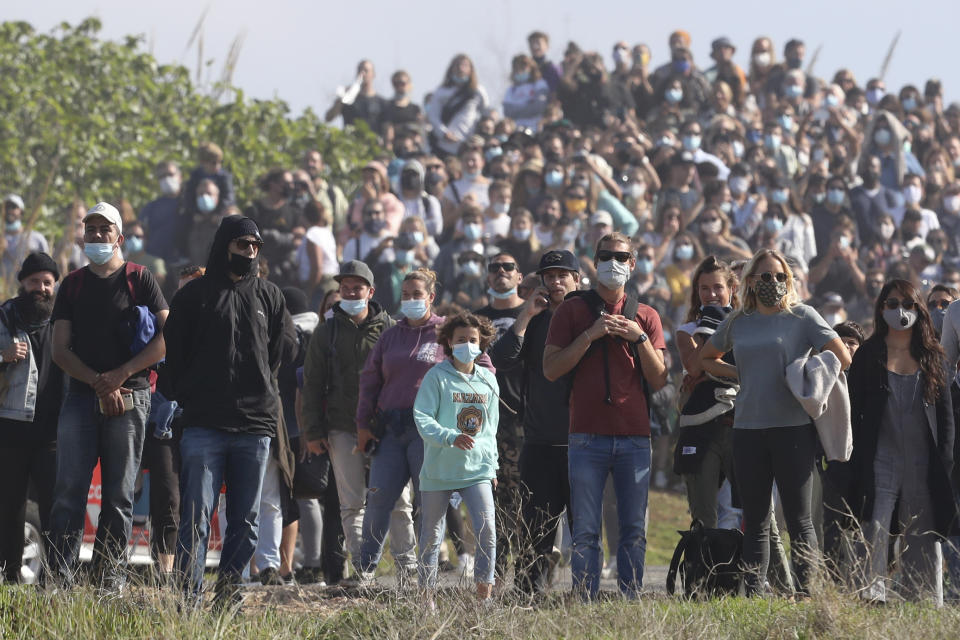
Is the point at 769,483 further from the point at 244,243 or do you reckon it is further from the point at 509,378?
the point at 244,243

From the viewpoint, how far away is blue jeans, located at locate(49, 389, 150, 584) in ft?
26.7

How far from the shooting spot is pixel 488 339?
8969 millimetres

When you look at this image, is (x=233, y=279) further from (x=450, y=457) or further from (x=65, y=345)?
(x=450, y=457)

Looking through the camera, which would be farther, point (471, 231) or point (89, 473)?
point (471, 231)

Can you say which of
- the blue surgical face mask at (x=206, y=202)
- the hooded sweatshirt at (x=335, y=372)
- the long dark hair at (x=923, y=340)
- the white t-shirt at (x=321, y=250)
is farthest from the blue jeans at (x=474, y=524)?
the blue surgical face mask at (x=206, y=202)

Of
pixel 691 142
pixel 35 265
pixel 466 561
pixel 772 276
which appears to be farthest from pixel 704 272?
pixel 691 142

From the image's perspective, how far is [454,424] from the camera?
862cm

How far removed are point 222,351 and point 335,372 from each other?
2437 mm

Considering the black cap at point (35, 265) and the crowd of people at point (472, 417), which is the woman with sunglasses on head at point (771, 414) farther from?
the black cap at point (35, 265)

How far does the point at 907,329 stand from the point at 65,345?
4.61 meters

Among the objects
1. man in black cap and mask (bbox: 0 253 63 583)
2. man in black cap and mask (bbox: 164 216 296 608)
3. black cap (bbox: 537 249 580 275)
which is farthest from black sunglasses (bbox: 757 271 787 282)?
man in black cap and mask (bbox: 0 253 63 583)

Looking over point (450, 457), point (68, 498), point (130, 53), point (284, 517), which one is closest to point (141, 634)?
point (68, 498)

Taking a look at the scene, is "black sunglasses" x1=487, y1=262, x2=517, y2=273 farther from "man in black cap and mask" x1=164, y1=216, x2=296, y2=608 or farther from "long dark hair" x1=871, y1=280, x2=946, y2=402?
"man in black cap and mask" x1=164, y1=216, x2=296, y2=608

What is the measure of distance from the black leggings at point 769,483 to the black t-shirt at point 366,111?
54.0ft
